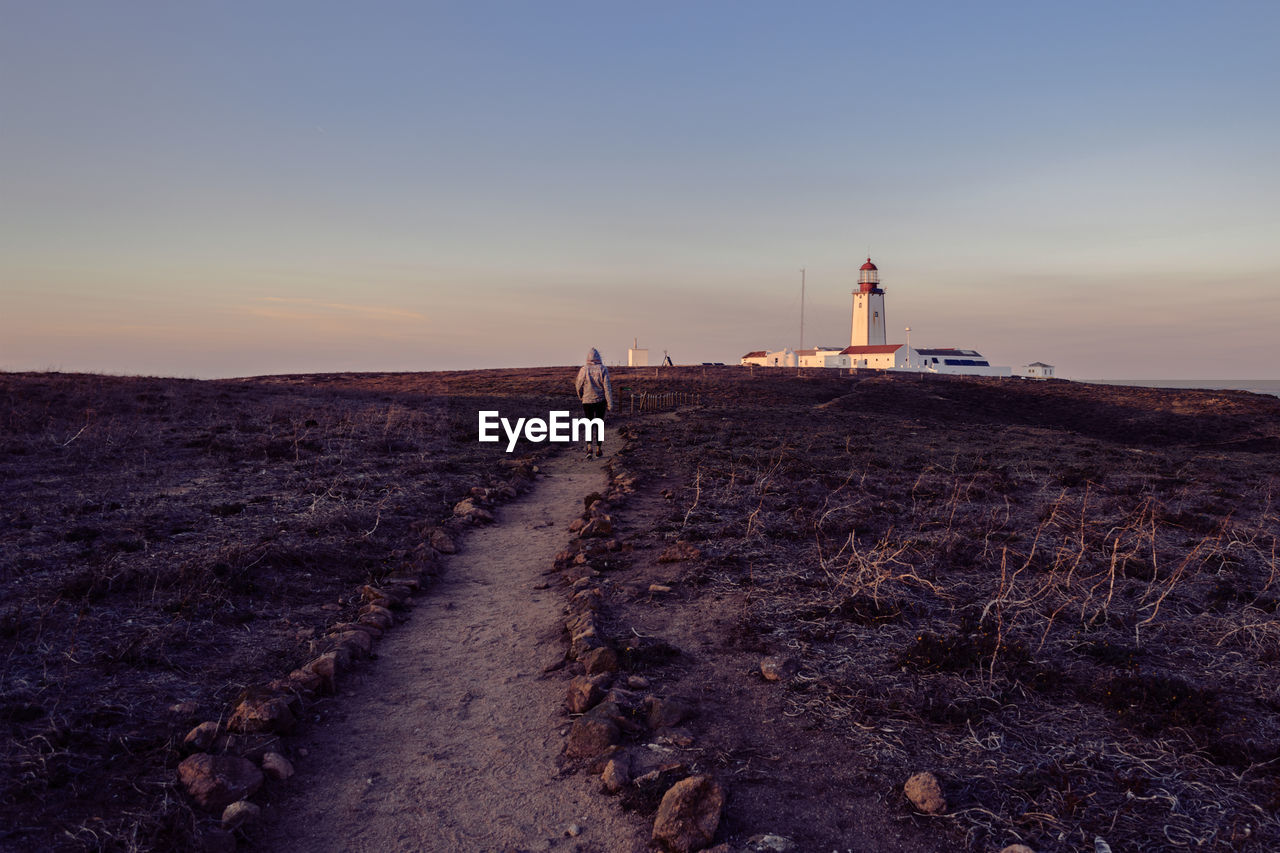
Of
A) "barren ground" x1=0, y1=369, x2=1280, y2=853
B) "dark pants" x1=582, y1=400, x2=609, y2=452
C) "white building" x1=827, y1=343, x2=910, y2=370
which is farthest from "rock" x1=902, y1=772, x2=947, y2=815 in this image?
"white building" x1=827, y1=343, x2=910, y2=370

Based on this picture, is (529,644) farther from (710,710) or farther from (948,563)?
(948,563)

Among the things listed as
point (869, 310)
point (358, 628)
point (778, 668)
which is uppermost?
point (869, 310)

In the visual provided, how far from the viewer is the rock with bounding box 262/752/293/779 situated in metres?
4.83

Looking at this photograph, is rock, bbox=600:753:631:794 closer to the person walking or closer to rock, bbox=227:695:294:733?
rock, bbox=227:695:294:733

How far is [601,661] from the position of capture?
6.25 metres

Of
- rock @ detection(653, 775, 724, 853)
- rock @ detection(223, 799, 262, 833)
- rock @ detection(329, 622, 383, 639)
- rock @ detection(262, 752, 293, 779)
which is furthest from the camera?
rock @ detection(329, 622, 383, 639)

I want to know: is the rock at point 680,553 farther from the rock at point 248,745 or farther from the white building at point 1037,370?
the white building at point 1037,370

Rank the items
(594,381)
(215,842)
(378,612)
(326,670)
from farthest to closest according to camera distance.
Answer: (594,381) < (378,612) < (326,670) < (215,842)

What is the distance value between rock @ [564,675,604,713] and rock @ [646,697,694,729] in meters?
0.49

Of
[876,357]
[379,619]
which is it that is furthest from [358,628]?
[876,357]

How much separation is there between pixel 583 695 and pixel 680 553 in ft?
13.7

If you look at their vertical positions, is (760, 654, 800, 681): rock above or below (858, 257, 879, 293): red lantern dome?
below

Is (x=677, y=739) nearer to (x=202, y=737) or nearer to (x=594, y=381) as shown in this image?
(x=202, y=737)

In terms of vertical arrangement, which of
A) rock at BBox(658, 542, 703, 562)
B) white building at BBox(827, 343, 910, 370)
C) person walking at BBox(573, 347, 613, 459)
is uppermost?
white building at BBox(827, 343, 910, 370)
